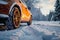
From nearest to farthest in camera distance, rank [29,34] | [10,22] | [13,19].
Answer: [29,34] → [10,22] → [13,19]

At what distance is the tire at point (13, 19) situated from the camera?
8.32 m

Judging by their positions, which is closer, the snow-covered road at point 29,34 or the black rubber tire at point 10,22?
the snow-covered road at point 29,34

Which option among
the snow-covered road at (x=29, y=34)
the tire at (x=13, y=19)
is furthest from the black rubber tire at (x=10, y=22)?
the snow-covered road at (x=29, y=34)

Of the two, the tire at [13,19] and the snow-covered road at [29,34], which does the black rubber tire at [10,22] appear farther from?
the snow-covered road at [29,34]

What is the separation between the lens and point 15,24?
8867mm

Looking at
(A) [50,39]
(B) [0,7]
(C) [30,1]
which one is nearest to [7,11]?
(B) [0,7]

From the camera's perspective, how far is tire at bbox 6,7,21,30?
832 centimetres

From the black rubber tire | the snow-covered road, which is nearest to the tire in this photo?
the black rubber tire

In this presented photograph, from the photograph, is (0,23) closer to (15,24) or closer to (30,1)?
(15,24)

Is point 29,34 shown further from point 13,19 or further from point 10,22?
point 13,19

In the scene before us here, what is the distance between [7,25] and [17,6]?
4.36 feet

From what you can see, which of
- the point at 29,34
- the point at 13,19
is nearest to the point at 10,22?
the point at 13,19

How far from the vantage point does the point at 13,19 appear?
8602mm

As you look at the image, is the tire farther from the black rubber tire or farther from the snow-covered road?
the snow-covered road
